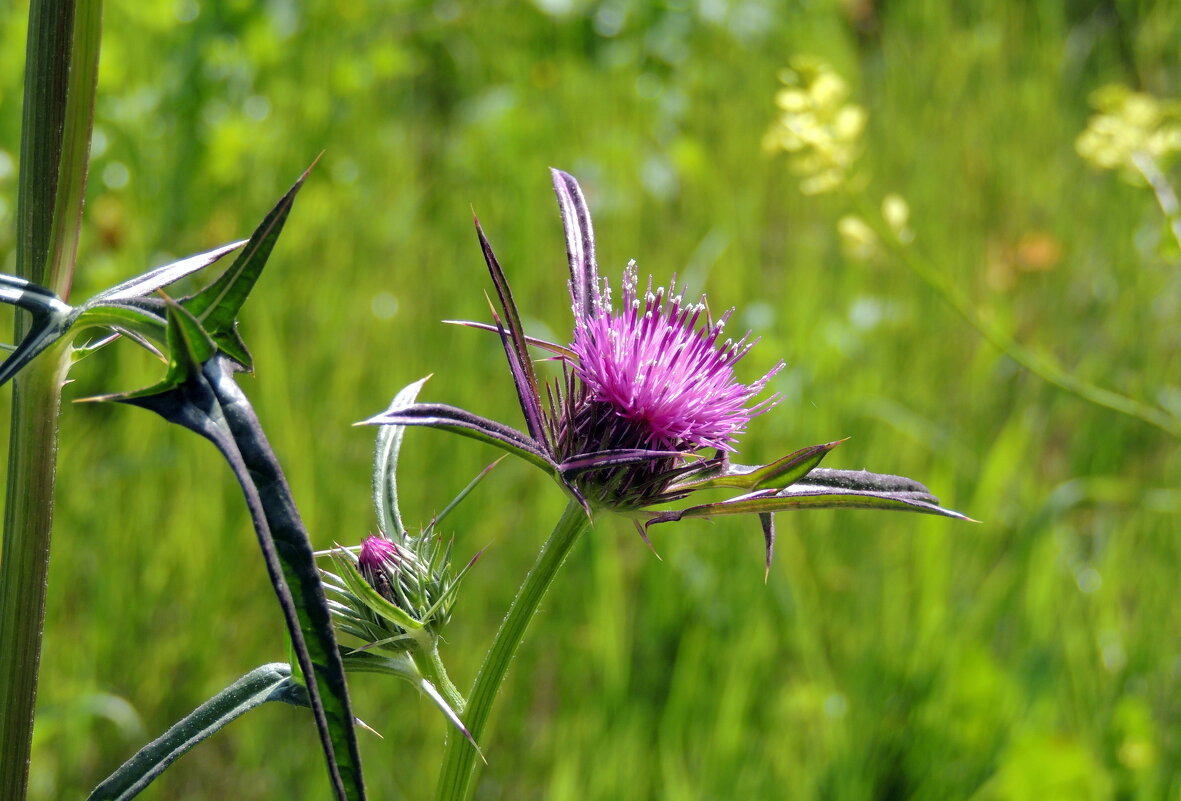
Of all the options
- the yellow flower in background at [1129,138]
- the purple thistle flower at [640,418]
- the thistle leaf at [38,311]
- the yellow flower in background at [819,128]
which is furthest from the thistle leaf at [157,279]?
the yellow flower in background at [1129,138]

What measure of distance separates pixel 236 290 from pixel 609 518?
0.71m

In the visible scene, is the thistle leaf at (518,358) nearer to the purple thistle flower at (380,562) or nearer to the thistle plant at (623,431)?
the thistle plant at (623,431)

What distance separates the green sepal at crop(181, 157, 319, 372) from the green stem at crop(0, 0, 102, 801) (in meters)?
0.08

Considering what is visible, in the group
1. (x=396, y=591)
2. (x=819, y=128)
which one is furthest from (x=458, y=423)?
(x=819, y=128)

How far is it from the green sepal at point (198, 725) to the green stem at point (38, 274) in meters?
0.07

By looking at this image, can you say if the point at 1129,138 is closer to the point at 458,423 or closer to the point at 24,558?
the point at 458,423

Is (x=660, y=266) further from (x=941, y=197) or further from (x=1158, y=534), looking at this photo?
(x=1158, y=534)

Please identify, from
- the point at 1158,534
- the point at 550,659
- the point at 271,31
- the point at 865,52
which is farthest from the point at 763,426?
the point at 865,52

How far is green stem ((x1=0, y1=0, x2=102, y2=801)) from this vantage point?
18.7 inches

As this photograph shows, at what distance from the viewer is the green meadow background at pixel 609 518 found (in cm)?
168

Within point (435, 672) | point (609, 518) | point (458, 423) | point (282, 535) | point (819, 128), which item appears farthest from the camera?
point (819, 128)

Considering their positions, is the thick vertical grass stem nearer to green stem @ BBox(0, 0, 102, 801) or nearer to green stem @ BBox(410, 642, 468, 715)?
green stem @ BBox(0, 0, 102, 801)

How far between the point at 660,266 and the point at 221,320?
2407 millimetres

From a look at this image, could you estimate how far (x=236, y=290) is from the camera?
44 centimetres
